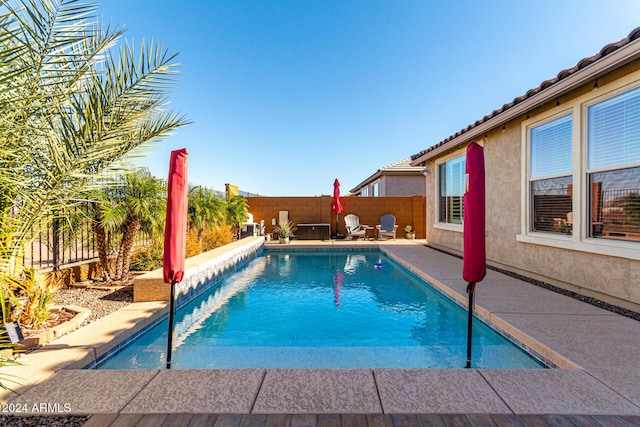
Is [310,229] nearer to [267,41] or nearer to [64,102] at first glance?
[267,41]

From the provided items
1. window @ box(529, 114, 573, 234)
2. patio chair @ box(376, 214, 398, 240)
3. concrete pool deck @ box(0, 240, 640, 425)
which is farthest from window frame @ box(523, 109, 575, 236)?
patio chair @ box(376, 214, 398, 240)

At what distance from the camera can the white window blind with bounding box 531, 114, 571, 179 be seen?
5.71 m

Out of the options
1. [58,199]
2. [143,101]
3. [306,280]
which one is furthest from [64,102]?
[306,280]

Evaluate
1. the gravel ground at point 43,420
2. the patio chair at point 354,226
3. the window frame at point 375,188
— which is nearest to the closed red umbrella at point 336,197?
the patio chair at point 354,226

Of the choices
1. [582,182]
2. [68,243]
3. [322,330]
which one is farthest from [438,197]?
[68,243]

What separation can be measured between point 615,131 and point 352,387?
18.4ft

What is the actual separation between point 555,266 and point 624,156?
2.24 metres

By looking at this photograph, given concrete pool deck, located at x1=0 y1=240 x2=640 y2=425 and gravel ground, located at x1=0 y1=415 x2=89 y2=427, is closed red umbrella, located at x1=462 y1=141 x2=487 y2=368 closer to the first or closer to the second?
concrete pool deck, located at x1=0 y1=240 x2=640 y2=425

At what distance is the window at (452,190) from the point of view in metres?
9.84

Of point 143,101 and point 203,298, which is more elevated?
point 143,101

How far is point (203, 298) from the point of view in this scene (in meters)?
6.62

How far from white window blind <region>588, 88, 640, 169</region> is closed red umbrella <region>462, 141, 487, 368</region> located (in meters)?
3.27

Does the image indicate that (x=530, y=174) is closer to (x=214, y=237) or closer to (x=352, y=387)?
(x=352, y=387)

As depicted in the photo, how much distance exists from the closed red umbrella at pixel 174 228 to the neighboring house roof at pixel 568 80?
5.69 m
